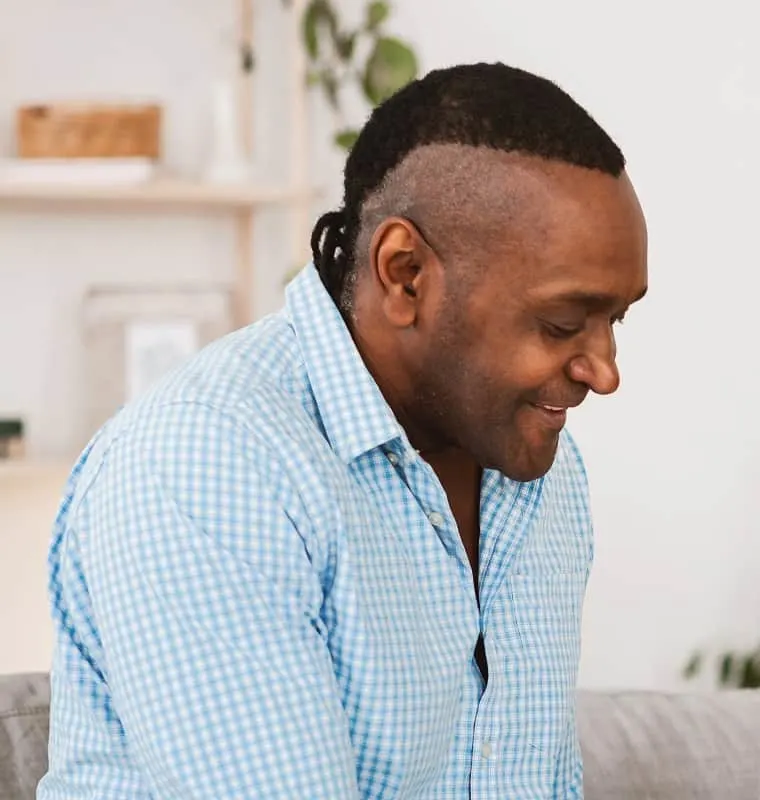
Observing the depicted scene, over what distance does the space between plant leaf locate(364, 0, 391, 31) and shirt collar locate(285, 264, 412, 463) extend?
4.89ft

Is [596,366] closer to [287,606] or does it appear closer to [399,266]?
[399,266]

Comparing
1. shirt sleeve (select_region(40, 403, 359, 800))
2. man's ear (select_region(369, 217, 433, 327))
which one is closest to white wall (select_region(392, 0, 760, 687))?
man's ear (select_region(369, 217, 433, 327))

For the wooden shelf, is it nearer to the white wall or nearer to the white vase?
the white vase

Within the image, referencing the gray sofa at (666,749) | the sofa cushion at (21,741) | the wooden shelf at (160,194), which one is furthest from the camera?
the wooden shelf at (160,194)

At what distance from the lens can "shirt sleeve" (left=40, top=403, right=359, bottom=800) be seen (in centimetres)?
94

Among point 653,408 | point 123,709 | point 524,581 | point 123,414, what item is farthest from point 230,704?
point 653,408

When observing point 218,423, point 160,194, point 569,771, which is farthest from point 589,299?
point 160,194

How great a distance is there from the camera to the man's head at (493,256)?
1.05 m

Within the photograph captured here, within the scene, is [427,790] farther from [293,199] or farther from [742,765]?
[293,199]

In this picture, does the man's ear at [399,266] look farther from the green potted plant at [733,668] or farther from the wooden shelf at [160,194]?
the wooden shelf at [160,194]

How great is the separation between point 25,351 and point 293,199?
584 millimetres

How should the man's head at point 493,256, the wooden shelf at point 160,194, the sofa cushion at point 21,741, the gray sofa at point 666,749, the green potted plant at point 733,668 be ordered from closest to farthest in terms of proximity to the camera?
the man's head at point 493,256, the sofa cushion at point 21,741, the gray sofa at point 666,749, the green potted plant at point 733,668, the wooden shelf at point 160,194

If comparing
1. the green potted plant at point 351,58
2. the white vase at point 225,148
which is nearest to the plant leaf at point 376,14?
the green potted plant at point 351,58

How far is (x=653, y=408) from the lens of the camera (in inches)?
94.6
